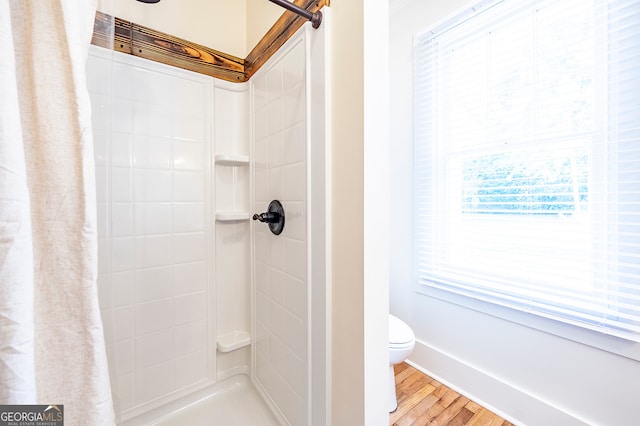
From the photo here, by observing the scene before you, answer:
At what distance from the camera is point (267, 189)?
118 centimetres

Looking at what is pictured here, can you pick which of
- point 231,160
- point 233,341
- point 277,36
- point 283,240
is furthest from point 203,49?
point 233,341

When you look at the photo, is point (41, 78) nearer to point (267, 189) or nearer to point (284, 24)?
point (267, 189)

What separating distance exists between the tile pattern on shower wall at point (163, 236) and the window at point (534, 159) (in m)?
1.44

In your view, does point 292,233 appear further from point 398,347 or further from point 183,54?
point 183,54

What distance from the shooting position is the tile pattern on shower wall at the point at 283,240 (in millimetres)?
926

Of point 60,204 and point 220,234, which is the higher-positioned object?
point 60,204

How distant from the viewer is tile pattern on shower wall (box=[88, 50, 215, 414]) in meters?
1.04

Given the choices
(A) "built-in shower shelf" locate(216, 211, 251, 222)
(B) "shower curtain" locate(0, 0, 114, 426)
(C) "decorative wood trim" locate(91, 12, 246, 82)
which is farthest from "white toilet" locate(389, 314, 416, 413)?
(C) "decorative wood trim" locate(91, 12, 246, 82)

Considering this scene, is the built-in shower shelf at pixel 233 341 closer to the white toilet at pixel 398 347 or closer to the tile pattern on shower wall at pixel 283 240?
the tile pattern on shower wall at pixel 283 240

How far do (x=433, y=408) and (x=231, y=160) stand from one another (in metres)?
1.82

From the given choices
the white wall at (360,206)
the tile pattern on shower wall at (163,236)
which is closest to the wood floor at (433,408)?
the white wall at (360,206)

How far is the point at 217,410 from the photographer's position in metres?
1.23

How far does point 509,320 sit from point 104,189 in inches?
73.5

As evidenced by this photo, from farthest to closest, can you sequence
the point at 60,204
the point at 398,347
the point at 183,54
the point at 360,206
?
1. the point at 398,347
2. the point at 183,54
3. the point at 360,206
4. the point at 60,204
